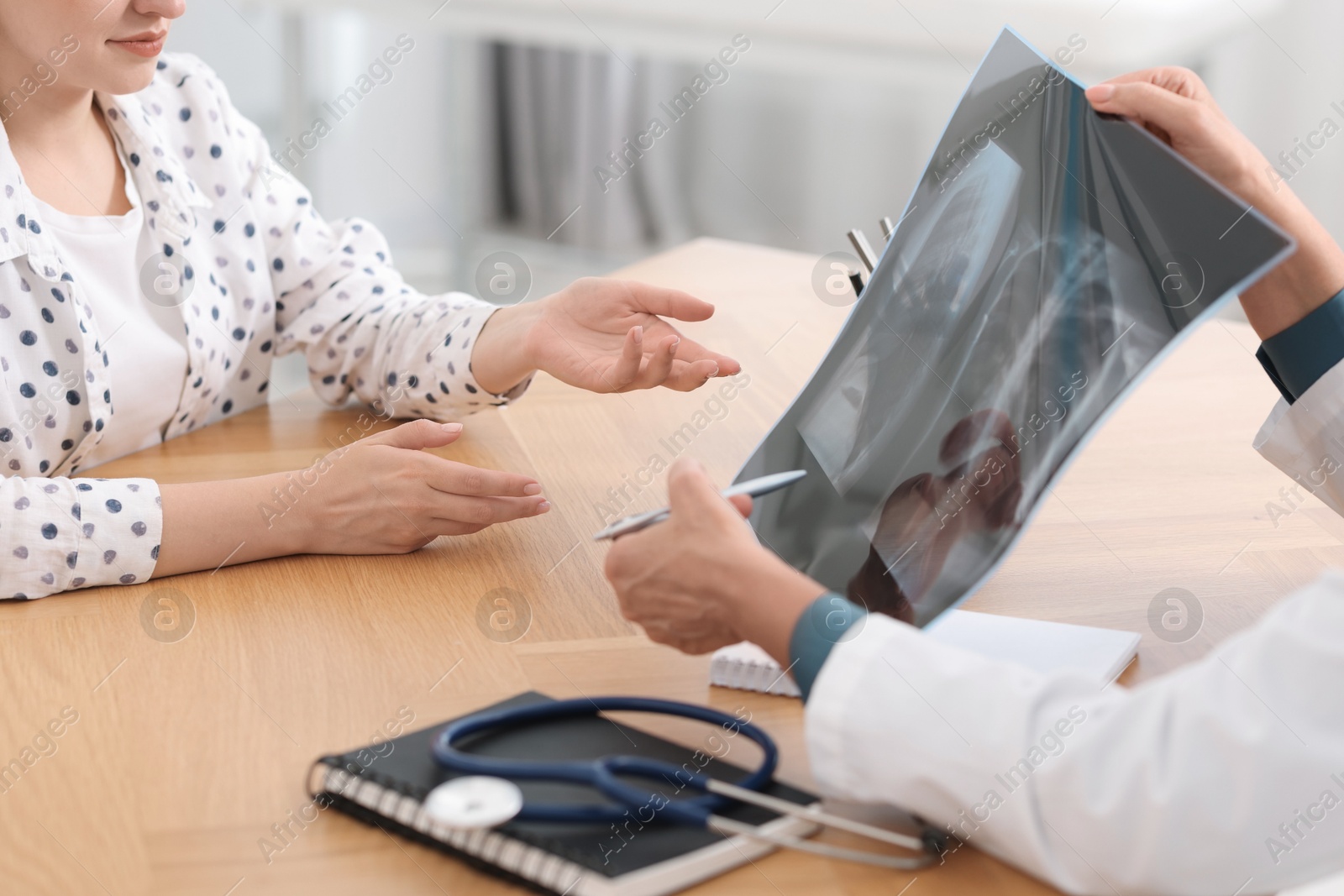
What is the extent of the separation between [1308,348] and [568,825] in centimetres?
77

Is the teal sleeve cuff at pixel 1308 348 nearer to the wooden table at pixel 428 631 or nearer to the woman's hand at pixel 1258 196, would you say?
the woman's hand at pixel 1258 196

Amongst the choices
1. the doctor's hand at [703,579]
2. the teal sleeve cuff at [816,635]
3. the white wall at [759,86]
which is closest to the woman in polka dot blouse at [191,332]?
the doctor's hand at [703,579]

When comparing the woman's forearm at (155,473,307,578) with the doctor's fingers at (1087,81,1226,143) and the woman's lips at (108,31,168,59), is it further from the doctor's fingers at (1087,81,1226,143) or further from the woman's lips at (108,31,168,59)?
the doctor's fingers at (1087,81,1226,143)

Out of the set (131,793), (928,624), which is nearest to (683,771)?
(928,624)

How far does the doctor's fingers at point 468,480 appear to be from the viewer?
1060 millimetres

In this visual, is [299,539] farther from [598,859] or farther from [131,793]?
[598,859]

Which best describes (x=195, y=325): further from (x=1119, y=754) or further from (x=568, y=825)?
(x=1119, y=754)

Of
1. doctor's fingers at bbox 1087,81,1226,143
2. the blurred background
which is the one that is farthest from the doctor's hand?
the blurred background

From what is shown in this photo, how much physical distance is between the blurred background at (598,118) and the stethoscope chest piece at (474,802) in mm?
2261

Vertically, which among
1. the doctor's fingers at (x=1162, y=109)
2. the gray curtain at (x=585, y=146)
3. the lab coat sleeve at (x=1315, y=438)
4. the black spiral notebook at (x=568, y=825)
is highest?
the doctor's fingers at (x=1162, y=109)

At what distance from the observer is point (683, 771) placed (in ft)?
2.25

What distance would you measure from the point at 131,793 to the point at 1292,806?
1.96ft

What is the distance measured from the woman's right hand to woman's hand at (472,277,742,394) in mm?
150

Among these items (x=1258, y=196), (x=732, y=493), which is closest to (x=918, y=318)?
(x=732, y=493)
